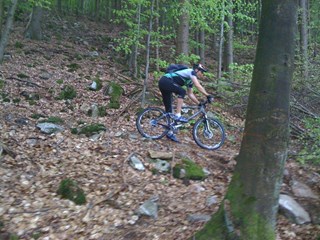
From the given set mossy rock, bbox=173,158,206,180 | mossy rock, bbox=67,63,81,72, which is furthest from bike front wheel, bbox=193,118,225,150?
mossy rock, bbox=67,63,81,72

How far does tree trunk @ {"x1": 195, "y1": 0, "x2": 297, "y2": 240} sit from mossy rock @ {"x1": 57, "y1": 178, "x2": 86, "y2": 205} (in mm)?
2475

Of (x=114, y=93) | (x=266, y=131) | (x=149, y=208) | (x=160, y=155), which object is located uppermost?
(x=114, y=93)

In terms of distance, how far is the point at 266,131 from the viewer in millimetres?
4387

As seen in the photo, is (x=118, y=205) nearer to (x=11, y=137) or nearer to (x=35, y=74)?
(x=11, y=137)

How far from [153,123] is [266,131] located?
4701 millimetres

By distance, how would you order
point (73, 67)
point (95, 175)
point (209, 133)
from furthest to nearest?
point (73, 67), point (209, 133), point (95, 175)

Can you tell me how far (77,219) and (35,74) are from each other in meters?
7.82

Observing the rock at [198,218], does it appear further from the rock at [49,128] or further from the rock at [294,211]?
the rock at [49,128]

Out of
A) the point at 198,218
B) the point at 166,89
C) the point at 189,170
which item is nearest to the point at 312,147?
the point at 189,170

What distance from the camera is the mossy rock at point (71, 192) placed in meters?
6.09

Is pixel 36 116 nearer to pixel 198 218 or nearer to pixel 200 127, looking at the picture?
pixel 200 127

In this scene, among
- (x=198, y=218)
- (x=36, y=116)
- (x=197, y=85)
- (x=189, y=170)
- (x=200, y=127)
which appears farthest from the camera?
(x=36, y=116)

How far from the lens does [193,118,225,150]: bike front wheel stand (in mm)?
8656

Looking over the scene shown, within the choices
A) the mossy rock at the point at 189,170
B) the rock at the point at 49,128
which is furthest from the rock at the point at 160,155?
the rock at the point at 49,128
